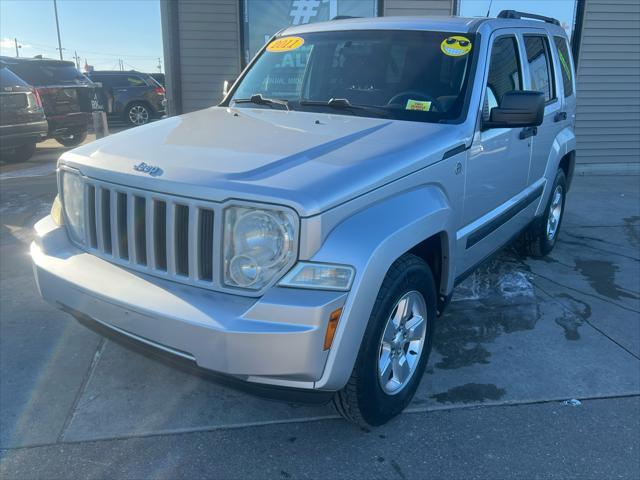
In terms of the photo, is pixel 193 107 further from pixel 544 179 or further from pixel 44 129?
pixel 544 179

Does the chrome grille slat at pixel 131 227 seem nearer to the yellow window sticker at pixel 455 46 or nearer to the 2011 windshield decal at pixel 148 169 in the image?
the 2011 windshield decal at pixel 148 169

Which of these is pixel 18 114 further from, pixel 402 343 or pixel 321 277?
pixel 321 277

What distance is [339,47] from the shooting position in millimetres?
3869

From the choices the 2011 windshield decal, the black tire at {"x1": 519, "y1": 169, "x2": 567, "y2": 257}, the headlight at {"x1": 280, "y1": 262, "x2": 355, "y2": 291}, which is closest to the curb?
the black tire at {"x1": 519, "y1": 169, "x2": 567, "y2": 257}

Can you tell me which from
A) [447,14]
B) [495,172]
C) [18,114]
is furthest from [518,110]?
[18,114]

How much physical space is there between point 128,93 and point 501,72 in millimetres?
15358

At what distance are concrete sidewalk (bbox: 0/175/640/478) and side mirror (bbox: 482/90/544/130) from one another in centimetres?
138

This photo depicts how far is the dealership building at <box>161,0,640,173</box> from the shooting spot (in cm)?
824

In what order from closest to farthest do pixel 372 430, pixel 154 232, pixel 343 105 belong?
pixel 154 232, pixel 372 430, pixel 343 105

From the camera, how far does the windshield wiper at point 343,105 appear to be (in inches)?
131

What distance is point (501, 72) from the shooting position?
377cm

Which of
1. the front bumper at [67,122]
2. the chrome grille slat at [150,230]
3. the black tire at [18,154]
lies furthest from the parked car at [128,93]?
the chrome grille slat at [150,230]

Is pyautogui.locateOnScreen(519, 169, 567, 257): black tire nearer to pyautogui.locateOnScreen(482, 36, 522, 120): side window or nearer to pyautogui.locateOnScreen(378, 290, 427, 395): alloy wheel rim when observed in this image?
pyautogui.locateOnScreen(482, 36, 522, 120): side window

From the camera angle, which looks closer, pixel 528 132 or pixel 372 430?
pixel 372 430
